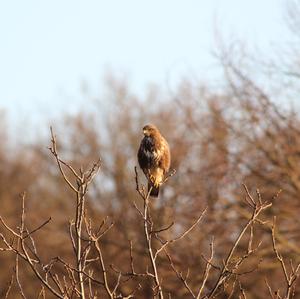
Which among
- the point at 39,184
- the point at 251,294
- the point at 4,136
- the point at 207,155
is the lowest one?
the point at 251,294

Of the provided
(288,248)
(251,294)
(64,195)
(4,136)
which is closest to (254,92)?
(288,248)

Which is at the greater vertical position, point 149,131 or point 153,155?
point 149,131

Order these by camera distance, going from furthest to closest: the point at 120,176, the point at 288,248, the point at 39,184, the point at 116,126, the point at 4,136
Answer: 1. the point at 4,136
2. the point at 39,184
3. the point at 116,126
4. the point at 120,176
5. the point at 288,248

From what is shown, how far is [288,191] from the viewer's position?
52.1 feet

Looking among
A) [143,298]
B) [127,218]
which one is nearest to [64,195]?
[127,218]

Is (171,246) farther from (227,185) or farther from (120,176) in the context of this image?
(120,176)

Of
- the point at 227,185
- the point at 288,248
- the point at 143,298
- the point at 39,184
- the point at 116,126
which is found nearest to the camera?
the point at 288,248

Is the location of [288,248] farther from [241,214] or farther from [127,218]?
[127,218]

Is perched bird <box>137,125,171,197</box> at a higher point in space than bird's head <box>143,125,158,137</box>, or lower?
lower

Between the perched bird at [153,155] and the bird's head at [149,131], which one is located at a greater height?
the bird's head at [149,131]

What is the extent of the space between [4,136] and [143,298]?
18847mm

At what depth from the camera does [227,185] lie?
16.5m

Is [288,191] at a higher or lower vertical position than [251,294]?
higher

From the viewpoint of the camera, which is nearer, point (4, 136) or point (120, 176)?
point (120, 176)
